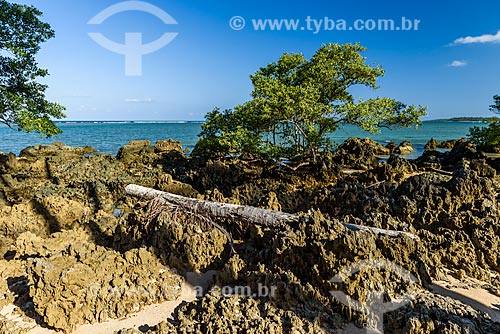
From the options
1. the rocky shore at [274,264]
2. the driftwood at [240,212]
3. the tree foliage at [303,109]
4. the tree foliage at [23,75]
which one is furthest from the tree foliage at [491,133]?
the tree foliage at [23,75]

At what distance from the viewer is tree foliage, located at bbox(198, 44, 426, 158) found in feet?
35.5

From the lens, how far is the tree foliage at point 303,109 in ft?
35.5

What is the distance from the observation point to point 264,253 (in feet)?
18.0

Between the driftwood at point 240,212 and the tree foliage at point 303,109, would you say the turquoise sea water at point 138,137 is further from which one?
the driftwood at point 240,212

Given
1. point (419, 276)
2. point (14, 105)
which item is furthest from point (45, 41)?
point (419, 276)

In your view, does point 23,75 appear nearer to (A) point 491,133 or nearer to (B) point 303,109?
(B) point 303,109

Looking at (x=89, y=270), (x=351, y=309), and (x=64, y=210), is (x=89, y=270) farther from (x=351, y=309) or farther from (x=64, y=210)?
(x=64, y=210)

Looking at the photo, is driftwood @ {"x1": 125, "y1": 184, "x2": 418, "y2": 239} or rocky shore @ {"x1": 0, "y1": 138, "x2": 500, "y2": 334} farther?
driftwood @ {"x1": 125, "y1": 184, "x2": 418, "y2": 239}

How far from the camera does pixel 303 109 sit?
10.6 metres

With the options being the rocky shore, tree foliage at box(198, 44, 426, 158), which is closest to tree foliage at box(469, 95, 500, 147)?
tree foliage at box(198, 44, 426, 158)

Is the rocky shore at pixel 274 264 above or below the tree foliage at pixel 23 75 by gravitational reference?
below

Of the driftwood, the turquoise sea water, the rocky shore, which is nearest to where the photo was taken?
the rocky shore

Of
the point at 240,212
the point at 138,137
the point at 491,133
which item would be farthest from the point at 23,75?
the point at 138,137

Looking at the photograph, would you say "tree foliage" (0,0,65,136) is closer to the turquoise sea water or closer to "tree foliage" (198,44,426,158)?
"tree foliage" (198,44,426,158)
